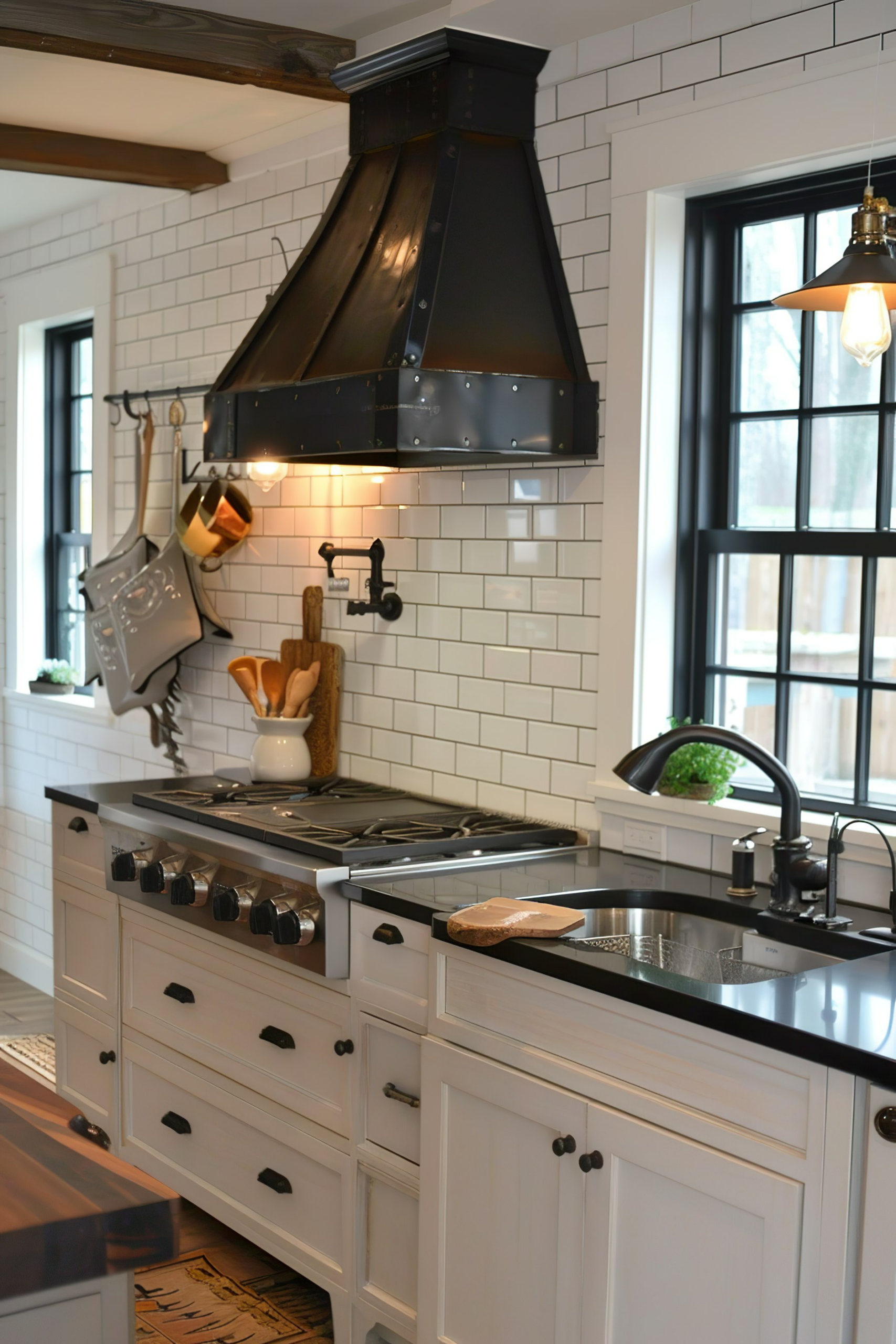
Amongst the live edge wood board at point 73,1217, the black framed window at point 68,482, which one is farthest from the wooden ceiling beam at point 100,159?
the live edge wood board at point 73,1217

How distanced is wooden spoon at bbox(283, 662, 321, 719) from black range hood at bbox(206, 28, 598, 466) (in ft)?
2.53

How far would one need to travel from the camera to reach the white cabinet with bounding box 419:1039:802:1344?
2.01 meters

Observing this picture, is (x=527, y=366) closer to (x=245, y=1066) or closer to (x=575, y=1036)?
(x=575, y=1036)

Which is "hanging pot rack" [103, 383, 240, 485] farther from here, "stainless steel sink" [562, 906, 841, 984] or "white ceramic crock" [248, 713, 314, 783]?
"stainless steel sink" [562, 906, 841, 984]

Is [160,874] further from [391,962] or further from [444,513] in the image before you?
[444,513]

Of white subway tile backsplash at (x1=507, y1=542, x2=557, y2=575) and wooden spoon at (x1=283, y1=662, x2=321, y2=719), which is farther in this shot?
wooden spoon at (x1=283, y1=662, x2=321, y2=719)

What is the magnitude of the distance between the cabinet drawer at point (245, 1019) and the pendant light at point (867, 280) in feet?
5.59

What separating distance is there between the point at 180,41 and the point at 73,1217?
2.98 meters

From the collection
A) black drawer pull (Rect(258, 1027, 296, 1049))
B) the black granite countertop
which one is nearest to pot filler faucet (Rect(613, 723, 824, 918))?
the black granite countertop

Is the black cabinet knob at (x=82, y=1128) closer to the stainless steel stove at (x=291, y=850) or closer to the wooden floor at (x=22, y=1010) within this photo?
the stainless steel stove at (x=291, y=850)

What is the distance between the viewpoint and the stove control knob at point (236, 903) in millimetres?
3100

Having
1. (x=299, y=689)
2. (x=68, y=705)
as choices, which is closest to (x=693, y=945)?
(x=299, y=689)

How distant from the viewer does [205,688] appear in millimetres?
4750

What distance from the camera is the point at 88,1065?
13.2 ft
